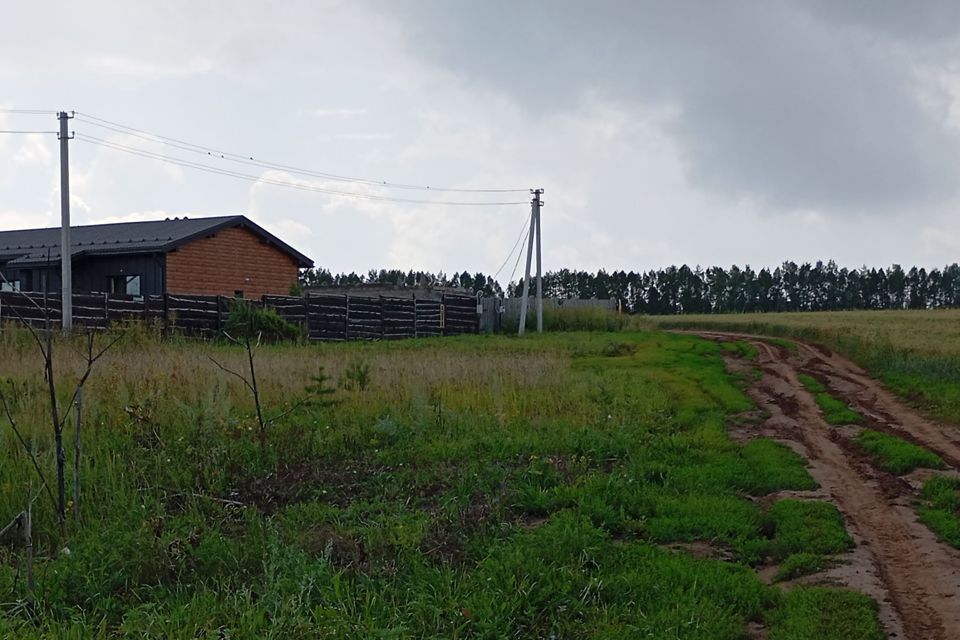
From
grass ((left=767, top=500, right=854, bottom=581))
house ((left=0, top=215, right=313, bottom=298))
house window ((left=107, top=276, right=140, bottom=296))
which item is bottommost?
grass ((left=767, top=500, right=854, bottom=581))

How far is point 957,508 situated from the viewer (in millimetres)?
7336

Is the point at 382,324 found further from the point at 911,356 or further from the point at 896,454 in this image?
the point at 896,454

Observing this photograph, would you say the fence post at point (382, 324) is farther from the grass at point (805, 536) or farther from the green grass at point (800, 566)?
the green grass at point (800, 566)

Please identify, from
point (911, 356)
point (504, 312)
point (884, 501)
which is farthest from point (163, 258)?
point (884, 501)

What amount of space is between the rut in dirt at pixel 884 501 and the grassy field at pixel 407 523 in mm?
271

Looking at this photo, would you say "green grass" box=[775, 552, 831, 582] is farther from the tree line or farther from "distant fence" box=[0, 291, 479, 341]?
the tree line

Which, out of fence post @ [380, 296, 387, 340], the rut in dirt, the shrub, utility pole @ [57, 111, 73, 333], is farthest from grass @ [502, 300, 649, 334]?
the rut in dirt

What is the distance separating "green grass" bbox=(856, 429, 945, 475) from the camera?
30.0ft

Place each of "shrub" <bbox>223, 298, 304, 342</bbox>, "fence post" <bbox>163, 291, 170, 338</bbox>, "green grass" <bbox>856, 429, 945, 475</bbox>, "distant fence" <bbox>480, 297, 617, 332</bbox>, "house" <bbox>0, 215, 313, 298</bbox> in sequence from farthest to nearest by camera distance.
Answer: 1. "distant fence" <bbox>480, 297, 617, 332</bbox>
2. "house" <bbox>0, 215, 313, 298</bbox>
3. "shrub" <bbox>223, 298, 304, 342</bbox>
4. "fence post" <bbox>163, 291, 170, 338</bbox>
5. "green grass" <bbox>856, 429, 945, 475</bbox>

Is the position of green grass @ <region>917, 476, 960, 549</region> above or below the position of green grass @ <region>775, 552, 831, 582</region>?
above

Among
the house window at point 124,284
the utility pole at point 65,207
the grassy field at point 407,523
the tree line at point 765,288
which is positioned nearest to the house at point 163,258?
the house window at point 124,284

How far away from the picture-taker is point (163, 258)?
33.1m

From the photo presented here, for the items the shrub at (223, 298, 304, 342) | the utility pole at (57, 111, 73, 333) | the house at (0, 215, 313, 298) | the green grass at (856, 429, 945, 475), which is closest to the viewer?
the green grass at (856, 429, 945, 475)

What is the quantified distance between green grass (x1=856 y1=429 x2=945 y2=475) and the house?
2811cm
